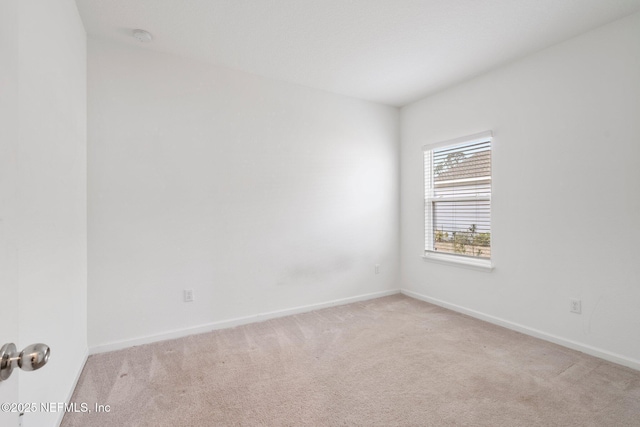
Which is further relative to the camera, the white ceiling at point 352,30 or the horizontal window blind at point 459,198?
the horizontal window blind at point 459,198

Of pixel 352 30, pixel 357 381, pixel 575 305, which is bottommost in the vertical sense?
pixel 357 381

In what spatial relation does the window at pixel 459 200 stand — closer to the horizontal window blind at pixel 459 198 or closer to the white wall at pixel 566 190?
the horizontal window blind at pixel 459 198

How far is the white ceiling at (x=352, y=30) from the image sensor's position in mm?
2152

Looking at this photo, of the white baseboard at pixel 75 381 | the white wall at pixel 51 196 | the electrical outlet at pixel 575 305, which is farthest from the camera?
the electrical outlet at pixel 575 305

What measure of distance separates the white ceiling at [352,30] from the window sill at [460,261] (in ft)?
6.75

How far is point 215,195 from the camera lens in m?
2.99

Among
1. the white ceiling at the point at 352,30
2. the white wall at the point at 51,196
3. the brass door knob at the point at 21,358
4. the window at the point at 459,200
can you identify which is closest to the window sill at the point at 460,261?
the window at the point at 459,200

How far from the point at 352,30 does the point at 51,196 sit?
2.37m

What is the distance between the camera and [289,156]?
11.2 ft

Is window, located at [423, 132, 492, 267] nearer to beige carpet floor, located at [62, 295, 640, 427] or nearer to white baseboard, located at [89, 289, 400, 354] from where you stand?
beige carpet floor, located at [62, 295, 640, 427]

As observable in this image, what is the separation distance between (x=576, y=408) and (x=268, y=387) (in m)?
1.92

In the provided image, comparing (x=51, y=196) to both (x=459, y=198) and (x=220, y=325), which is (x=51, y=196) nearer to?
(x=220, y=325)

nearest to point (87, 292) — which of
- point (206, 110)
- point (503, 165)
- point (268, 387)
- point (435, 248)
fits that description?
point (268, 387)

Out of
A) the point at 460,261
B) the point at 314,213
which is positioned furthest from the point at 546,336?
the point at 314,213
